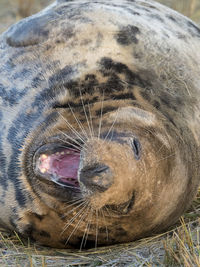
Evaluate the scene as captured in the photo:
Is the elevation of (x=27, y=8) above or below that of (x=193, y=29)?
below

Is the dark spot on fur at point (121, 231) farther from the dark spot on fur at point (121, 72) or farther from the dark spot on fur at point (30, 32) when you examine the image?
the dark spot on fur at point (30, 32)

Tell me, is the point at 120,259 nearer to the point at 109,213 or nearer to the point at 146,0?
the point at 109,213

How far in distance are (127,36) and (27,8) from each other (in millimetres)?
5385

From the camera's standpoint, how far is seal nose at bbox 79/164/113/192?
9.25 ft

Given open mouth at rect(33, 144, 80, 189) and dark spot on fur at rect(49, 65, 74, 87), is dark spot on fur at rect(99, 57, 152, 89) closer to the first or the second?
dark spot on fur at rect(49, 65, 74, 87)

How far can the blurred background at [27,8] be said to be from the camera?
27.5ft

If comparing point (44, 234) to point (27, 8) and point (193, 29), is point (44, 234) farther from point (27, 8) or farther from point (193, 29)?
point (27, 8)

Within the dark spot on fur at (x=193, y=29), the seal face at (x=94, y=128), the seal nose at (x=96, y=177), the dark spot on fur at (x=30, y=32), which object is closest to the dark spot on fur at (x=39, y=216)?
the seal face at (x=94, y=128)

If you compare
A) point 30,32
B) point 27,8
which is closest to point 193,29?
point 30,32

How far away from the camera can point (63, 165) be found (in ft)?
10.4

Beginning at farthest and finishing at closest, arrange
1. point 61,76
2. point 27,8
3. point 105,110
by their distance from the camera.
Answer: point 27,8 < point 61,76 < point 105,110

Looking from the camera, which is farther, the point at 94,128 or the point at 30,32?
the point at 30,32

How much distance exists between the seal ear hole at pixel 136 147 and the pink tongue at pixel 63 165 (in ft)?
0.95

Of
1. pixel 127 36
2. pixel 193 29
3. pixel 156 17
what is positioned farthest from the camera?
pixel 193 29
